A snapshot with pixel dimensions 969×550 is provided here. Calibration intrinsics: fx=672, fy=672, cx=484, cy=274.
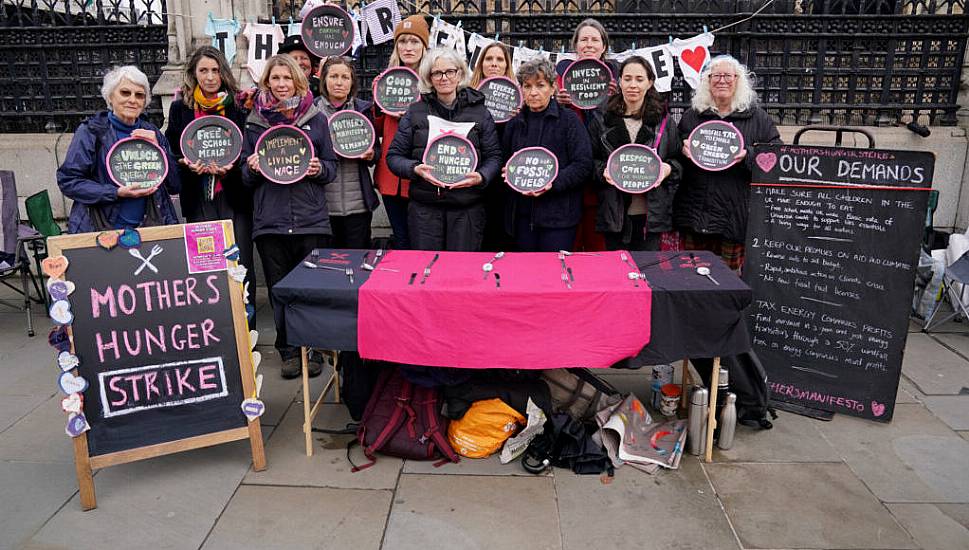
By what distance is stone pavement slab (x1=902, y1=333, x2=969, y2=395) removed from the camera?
452cm

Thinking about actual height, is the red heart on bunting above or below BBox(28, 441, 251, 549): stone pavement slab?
above

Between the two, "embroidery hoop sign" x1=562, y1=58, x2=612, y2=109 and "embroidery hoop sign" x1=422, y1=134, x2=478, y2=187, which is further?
"embroidery hoop sign" x1=562, y1=58, x2=612, y2=109

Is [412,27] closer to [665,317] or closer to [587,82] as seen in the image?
[587,82]

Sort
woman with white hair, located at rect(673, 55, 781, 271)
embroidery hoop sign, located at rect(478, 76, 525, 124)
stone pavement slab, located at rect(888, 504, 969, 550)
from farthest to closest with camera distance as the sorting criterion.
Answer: embroidery hoop sign, located at rect(478, 76, 525, 124), woman with white hair, located at rect(673, 55, 781, 271), stone pavement slab, located at rect(888, 504, 969, 550)

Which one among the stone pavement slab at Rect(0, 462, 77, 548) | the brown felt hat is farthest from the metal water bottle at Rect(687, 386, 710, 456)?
the brown felt hat

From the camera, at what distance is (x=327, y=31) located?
589cm

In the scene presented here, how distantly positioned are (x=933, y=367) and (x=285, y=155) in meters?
4.73

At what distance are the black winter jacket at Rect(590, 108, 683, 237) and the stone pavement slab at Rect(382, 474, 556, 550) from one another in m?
1.84

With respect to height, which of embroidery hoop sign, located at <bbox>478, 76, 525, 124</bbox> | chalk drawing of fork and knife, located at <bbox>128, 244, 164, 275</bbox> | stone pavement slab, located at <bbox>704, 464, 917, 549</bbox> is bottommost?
stone pavement slab, located at <bbox>704, 464, 917, 549</bbox>

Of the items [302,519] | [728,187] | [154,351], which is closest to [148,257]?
[154,351]

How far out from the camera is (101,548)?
2.92 metres

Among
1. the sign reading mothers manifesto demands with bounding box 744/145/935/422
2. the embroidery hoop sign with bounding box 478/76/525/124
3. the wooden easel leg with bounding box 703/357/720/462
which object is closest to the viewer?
the wooden easel leg with bounding box 703/357/720/462

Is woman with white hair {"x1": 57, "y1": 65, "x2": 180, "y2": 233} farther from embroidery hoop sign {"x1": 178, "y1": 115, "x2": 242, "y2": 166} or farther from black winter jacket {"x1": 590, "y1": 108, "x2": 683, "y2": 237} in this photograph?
black winter jacket {"x1": 590, "y1": 108, "x2": 683, "y2": 237}

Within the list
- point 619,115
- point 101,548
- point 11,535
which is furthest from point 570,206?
point 11,535
